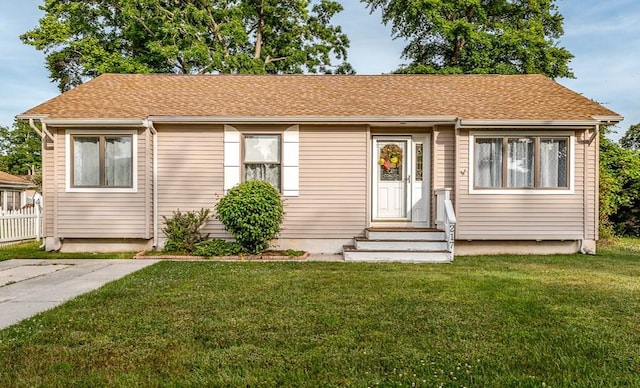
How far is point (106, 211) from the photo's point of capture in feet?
28.7

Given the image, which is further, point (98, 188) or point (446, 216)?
point (98, 188)

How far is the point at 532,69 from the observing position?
60.1 feet

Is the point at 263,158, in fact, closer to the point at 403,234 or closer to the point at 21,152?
the point at 403,234

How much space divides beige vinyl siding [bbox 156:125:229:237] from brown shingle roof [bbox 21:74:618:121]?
0.43 metres

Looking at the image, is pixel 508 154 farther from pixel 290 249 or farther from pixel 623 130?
pixel 623 130

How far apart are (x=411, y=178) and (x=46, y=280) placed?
7.06 metres

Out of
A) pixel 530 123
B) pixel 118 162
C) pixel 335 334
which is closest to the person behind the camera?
pixel 335 334

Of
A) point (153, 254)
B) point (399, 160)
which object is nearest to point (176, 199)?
point (153, 254)

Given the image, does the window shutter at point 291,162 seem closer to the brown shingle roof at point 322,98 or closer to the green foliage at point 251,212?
the brown shingle roof at point 322,98

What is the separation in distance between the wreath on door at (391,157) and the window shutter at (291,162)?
77.4 inches

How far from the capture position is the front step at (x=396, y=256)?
26.6 ft

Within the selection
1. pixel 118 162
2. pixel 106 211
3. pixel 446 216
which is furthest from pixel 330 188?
pixel 106 211

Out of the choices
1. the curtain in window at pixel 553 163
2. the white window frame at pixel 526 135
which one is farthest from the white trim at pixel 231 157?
the curtain in window at pixel 553 163

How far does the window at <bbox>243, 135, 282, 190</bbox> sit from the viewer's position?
9086 mm
